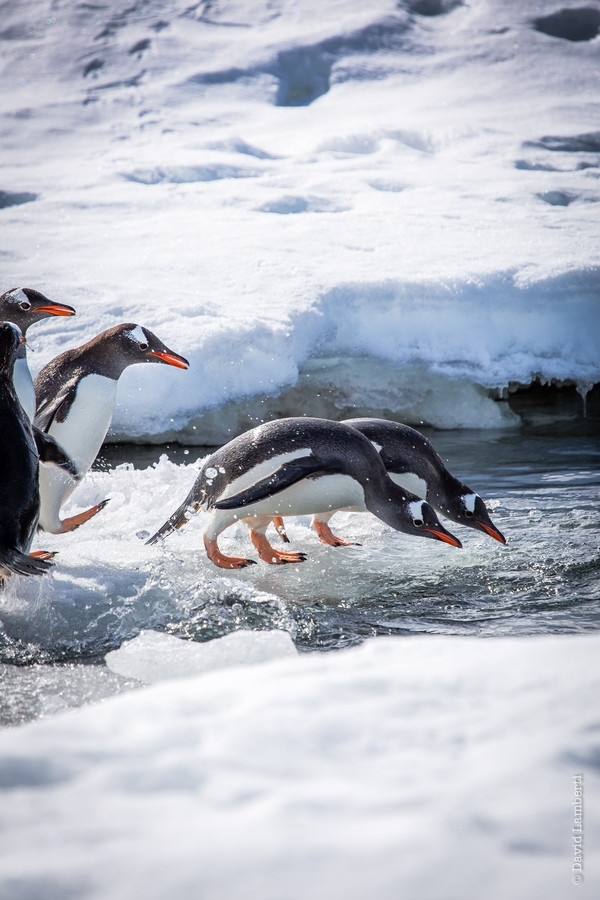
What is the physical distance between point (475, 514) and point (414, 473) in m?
0.36

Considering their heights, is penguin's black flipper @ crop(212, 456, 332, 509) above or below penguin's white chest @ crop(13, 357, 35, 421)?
below

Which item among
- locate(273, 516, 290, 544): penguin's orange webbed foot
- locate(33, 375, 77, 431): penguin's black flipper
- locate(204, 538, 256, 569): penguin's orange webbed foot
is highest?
locate(33, 375, 77, 431): penguin's black flipper

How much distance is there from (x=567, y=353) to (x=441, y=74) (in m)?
9.47

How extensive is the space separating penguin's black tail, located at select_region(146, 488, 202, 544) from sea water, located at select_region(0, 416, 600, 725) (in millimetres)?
84

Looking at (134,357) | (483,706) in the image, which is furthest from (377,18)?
(483,706)

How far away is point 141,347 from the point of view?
14.5ft

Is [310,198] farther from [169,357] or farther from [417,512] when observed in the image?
[417,512]

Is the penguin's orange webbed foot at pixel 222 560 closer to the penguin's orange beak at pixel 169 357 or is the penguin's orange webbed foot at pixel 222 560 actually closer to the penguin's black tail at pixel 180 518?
the penguin's black tail at pixel 180 518

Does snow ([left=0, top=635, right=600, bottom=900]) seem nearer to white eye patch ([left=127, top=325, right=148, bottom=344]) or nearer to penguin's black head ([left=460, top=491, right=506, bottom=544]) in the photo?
penguin's black head ([left=460, top=491, right=506, bottom=544])

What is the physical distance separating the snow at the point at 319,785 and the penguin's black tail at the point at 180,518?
2303 millimetres

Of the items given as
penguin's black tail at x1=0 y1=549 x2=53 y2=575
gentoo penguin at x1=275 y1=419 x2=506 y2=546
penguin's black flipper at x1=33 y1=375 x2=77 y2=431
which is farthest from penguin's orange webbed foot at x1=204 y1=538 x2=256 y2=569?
penguin's black flipper at x1=33 y1=375 x2=77 y2=431

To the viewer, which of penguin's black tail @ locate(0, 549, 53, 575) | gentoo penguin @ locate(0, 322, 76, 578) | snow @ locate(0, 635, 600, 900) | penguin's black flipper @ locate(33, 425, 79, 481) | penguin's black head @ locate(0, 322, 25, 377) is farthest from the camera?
penguin's black flipper @ locate(33, 425, 79, 481)

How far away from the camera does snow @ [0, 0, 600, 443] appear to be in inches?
250

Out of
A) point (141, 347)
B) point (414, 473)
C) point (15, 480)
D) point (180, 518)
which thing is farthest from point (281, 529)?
point (15, 480)
